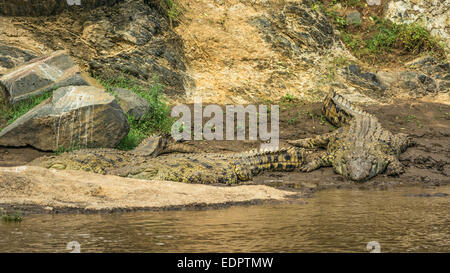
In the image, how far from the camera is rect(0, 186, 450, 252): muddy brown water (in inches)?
164

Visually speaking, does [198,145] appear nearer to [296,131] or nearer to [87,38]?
[296,131]

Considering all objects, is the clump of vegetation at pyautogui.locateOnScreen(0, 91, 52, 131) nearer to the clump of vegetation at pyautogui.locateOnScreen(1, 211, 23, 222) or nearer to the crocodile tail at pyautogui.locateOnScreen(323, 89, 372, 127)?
the clump of vegetation at pyautogui.locateOnScreen(1, 211, 23, 222)

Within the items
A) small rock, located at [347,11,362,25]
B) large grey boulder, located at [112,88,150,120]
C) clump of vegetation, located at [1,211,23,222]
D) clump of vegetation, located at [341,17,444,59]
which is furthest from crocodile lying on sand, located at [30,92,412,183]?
small rock, located at [347,11,362,25]

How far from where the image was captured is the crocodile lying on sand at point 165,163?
762cm

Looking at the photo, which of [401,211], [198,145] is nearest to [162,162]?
[198,145]

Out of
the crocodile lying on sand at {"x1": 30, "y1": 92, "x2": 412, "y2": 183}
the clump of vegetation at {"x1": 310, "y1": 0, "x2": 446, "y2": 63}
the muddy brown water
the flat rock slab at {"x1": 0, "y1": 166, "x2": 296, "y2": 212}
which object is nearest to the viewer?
the muddy brown water

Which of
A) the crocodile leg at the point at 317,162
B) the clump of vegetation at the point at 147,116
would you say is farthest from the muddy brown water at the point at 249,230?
the clump of vegetation at the point at 147,116

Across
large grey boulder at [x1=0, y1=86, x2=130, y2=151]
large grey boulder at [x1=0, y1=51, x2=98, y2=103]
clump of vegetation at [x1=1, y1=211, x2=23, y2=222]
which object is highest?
large grey boulder at [x1=0, y1=51, x2=98, y2=103]

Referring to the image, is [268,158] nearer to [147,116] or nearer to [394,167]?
[394,167]

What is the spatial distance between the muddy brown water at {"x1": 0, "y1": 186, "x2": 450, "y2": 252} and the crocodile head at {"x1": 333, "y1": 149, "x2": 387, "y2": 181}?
267cm

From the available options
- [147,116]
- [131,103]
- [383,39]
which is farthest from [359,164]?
[383,39]

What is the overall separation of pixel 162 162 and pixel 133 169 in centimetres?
57

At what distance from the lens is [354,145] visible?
32.7 feet

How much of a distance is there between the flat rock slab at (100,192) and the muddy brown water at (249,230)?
314 millimetres
